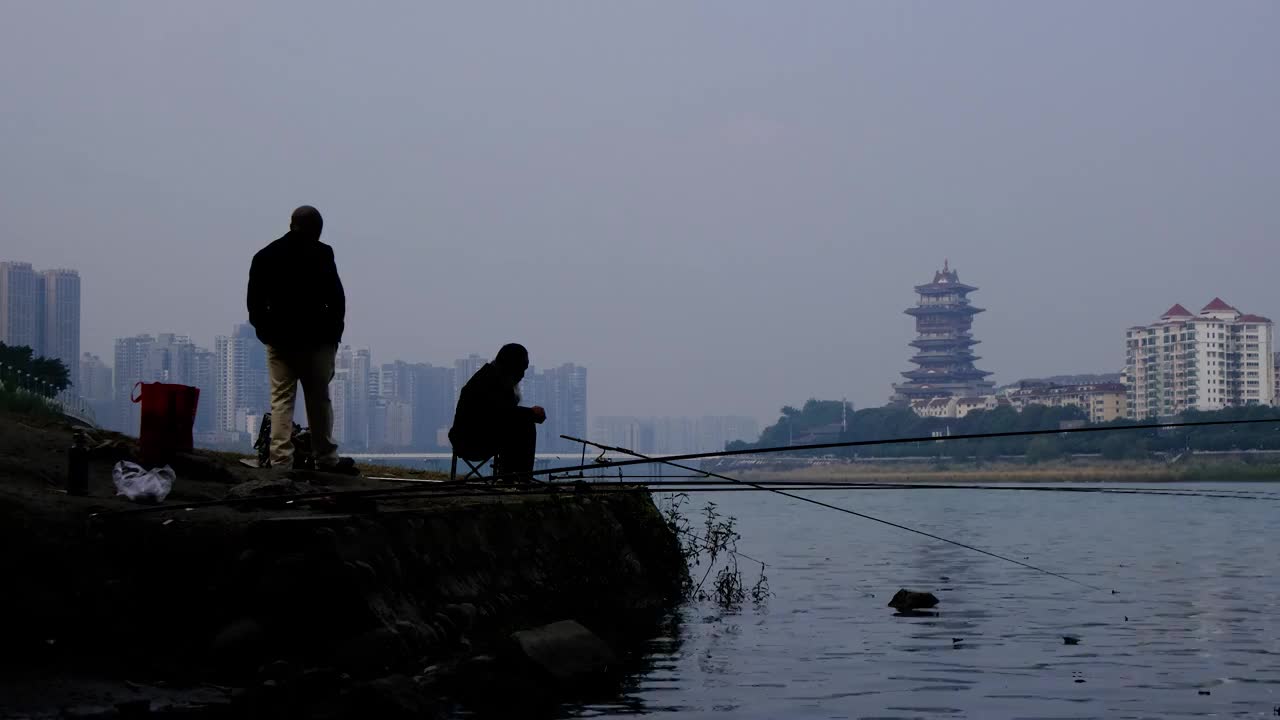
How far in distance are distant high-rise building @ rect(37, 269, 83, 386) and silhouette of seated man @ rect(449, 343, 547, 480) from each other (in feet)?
504

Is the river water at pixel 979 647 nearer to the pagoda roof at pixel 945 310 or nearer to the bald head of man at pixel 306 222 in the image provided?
the bald head of man at pixel 306 222

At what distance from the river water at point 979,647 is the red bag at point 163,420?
2.55 m

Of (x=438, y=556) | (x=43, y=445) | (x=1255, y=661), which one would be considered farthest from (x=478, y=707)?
(x=1255, y=661)

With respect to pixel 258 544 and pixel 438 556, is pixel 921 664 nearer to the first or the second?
pixel 438 556

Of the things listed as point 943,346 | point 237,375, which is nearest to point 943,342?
point 943,346

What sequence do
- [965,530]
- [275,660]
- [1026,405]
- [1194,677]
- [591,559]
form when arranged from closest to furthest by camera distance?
[275,660] < [1194,677] < [591,559] < [965,530] < [1026,405]

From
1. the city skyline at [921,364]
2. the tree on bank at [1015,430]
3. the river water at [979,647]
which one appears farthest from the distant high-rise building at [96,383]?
Answer: the river water at [979,647]

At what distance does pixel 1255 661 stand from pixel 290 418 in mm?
6202

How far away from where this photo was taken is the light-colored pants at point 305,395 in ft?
29.3

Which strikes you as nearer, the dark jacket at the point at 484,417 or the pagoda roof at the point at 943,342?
the dark jacket at the point at 484,417

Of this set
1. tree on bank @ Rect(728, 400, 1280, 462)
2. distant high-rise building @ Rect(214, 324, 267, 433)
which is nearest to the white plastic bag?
tree on bank @ Rect(728, 400, 1280, 462)

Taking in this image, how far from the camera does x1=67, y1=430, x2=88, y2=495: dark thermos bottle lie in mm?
6617

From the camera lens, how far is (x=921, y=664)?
8562 mm

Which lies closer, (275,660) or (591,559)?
(275,660)
